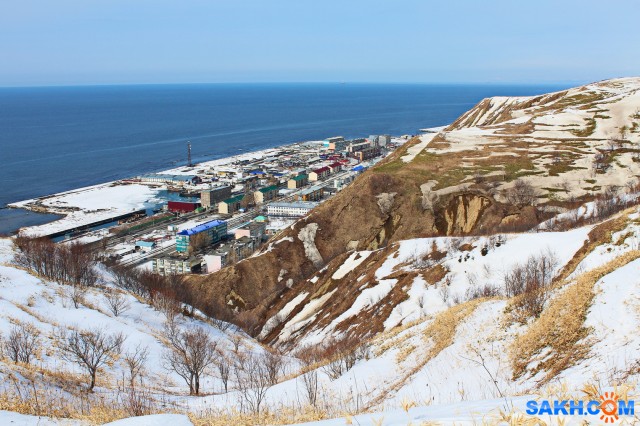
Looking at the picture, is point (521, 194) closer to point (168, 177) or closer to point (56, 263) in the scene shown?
point (56, 263)

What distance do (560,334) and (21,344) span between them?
922 inches

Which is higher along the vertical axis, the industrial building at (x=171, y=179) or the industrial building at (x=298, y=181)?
the industrial building at (x=171, y=179)

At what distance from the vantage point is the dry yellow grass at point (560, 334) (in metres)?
12.4

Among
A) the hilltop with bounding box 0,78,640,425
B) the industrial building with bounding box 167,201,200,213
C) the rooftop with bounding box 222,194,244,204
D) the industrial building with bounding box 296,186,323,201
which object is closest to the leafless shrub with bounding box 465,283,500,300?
the hilltop with bounding box 0,78,640,425

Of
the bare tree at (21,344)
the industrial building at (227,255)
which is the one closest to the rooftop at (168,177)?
the industrial building at (227,255)

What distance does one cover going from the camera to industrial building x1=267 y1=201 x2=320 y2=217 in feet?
380

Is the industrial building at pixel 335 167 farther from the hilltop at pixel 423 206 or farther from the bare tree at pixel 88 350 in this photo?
the bare tree at pixel 88 350

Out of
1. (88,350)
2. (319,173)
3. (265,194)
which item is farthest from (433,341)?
(319,173)

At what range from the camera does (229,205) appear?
121 m

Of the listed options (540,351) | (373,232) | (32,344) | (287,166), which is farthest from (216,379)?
(287,166)

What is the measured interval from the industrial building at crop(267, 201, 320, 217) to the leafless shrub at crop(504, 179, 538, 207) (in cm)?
5642

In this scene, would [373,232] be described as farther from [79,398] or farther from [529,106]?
[529,106]

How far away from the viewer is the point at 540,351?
13.8 meters

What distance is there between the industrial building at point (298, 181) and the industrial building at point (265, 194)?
25.6ft
